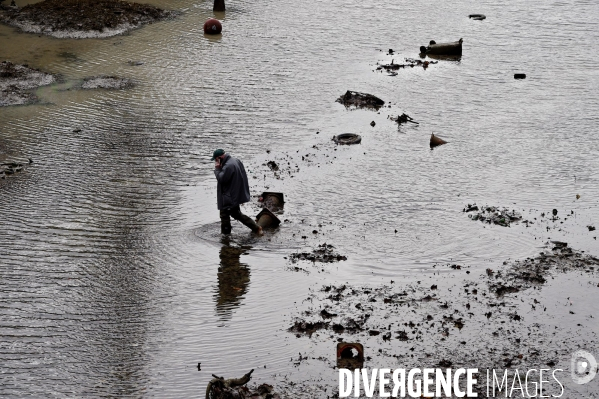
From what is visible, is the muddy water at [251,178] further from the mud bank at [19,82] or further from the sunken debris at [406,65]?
the mud bank at [19,82]

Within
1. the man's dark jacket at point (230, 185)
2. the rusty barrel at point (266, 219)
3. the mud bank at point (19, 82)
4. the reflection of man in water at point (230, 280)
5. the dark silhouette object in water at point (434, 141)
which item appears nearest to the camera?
the reflection of man in water at point (230, 280)

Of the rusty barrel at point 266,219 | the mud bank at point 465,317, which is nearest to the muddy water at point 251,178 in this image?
the rusty barrel at point 266,219

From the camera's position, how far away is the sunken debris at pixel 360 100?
23859mm

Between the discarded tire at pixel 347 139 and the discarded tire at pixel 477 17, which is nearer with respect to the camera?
the discarded tire at pixel 347 139

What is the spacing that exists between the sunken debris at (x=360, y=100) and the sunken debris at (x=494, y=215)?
709 cm

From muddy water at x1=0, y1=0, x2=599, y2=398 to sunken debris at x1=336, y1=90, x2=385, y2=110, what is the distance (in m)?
0.37

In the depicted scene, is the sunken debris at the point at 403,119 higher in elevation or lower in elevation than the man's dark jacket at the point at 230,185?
higher

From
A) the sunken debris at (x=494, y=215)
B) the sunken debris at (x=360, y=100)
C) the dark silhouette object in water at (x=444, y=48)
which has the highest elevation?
the dark silhouette object in water at (x=444, y=48)

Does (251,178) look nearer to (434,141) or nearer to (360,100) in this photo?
(434,141)

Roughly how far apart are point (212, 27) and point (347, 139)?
38.8 ft

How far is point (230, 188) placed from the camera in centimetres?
1631

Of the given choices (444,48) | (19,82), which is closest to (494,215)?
(444,48)

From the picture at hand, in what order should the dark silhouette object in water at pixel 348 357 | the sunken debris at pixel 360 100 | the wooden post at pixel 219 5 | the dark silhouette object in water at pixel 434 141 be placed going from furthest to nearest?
1. the wooden post at pixel 219 5
2. the sunken debris at pixel 360 100
3. the dark silhouette object in water at pixel 434 141
4. the dark silhouette object in water at pixel 348 357

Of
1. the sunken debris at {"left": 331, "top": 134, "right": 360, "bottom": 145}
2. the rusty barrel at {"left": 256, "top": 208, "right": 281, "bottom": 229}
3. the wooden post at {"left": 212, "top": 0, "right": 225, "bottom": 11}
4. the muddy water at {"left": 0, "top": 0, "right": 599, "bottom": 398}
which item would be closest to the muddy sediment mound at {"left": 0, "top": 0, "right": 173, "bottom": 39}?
the muddy water at {"left": 0, "top": 0, "right": 599, "bottom": 398}
